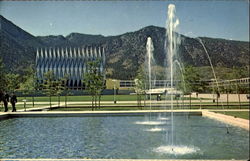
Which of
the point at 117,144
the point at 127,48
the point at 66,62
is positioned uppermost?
the point at 127,48

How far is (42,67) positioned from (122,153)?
97.1 m

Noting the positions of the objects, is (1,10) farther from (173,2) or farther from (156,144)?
(156,144)

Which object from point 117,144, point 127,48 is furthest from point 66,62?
point 127,48

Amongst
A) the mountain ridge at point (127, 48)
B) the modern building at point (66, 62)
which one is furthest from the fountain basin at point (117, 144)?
the mountain ridge at point (127, 48)

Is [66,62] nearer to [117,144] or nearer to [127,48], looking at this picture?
[117,144]

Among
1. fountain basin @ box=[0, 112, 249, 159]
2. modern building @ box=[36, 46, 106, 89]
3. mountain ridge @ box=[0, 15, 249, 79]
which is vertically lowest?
fountain basin @ box=[0, 112, 249, 159]

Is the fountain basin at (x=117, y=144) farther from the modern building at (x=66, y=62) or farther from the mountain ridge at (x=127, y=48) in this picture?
the mountain ridge at (x=127, y=48)

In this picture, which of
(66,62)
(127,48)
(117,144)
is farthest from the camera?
(127,48)

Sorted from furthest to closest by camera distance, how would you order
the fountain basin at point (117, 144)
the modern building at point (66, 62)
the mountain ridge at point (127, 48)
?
the mountain ridge at point (127, 48), the modern building at point (66, 62), the fountain basin at point (117, 144)

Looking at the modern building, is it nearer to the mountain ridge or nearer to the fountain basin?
the mountain ridge

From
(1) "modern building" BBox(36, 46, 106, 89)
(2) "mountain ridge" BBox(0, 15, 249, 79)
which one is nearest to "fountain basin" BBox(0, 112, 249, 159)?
(1) "modern building" BBox(36, 46, 106, 89)

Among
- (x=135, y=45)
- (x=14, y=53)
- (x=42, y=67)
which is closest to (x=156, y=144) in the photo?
(x=42, y=67)

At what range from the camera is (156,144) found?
8359mm

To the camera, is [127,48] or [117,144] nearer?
[117,144]
